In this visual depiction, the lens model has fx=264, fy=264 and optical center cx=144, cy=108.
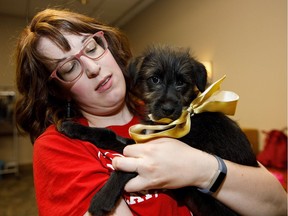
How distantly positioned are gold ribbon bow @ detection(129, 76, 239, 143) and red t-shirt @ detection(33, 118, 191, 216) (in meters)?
0.19

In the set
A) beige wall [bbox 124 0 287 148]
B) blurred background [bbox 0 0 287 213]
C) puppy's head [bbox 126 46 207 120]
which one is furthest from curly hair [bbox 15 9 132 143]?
beige wall [bbox 124 0 287 148]

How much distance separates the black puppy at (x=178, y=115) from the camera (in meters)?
0.99

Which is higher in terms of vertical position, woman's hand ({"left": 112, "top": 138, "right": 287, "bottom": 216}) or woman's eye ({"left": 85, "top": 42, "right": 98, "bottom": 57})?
woman's eye ({"left": 85, "top": 42, "right": 98, "bottom": 57})

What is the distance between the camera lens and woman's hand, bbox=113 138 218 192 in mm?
832

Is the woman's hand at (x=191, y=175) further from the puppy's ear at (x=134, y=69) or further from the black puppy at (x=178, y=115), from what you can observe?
the puppy's ear at (x=134, y=69)

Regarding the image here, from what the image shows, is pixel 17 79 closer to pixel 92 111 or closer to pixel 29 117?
pixel 29 117

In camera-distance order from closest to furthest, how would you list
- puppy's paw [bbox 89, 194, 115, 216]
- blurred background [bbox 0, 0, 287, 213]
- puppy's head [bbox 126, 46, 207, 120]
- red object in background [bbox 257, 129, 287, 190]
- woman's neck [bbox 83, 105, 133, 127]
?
1. puppy's paw [bbox 89, 194, 115, 216]
2. puppy's head [bbox 126, 46, 207, 120]
3. woman's neck [bbox 83, 105, 133, 127]
4. red object in background [bbox 257, 129, 287, 190]
5. blurred background [bbox 0, 0, 287, 213]

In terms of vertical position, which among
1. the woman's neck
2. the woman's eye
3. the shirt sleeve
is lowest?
the shirt sleeve

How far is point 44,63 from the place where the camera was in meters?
1.09

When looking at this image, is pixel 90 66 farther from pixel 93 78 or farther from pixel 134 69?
pixel 134 69

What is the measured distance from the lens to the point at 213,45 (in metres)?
3.45

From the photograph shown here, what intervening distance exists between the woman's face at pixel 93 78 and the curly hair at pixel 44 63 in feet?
0.08

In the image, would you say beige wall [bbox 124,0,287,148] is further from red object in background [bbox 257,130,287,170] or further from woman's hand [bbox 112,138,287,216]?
woman's hand [bbox 112,138,287,216]

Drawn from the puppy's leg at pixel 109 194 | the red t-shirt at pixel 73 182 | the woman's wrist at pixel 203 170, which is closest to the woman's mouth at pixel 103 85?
the red t-shirt at pixel 73 182
